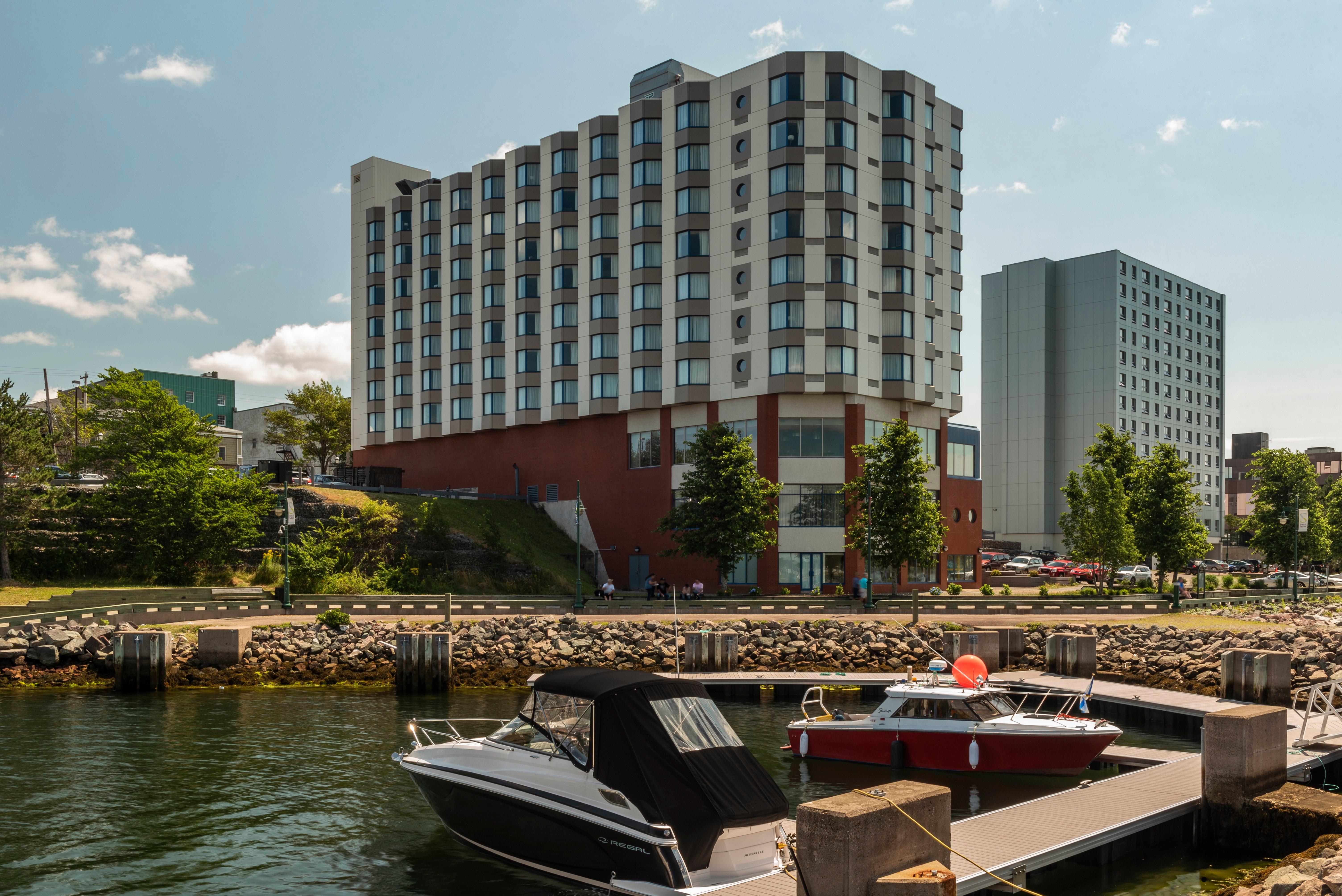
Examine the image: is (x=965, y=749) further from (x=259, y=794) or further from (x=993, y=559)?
(x=993, y=559)

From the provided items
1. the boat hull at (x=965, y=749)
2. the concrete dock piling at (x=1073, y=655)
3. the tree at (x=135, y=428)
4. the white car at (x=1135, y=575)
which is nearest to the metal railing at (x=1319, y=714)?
the boat hull at (x=965, y=749)

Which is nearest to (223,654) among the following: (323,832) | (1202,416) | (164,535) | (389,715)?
(389,715)

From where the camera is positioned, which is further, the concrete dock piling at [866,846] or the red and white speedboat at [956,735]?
the red and white speedboat at [956,735]

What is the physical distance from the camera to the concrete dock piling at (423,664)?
103ft

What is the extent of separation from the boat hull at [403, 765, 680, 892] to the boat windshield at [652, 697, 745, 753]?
1.38 meters

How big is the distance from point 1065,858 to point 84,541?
2129 inches

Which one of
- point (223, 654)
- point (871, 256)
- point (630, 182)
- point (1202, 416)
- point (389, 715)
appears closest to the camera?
point (389, 715)

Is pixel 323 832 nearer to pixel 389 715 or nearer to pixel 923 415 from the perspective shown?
pixel 389 715

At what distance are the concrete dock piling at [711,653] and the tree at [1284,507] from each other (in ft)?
184

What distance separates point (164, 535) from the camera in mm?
51438

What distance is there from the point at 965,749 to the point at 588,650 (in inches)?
653

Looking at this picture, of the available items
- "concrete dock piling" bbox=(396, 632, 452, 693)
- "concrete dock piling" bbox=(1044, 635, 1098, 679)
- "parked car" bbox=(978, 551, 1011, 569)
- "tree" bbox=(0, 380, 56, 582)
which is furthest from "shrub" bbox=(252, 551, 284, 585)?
"parked car" bbox=(978, 551, 1011, 569)

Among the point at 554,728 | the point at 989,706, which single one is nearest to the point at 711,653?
the point at 989,706

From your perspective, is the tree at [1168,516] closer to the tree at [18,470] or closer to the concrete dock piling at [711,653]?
the concrete dock piling at [711,653]
